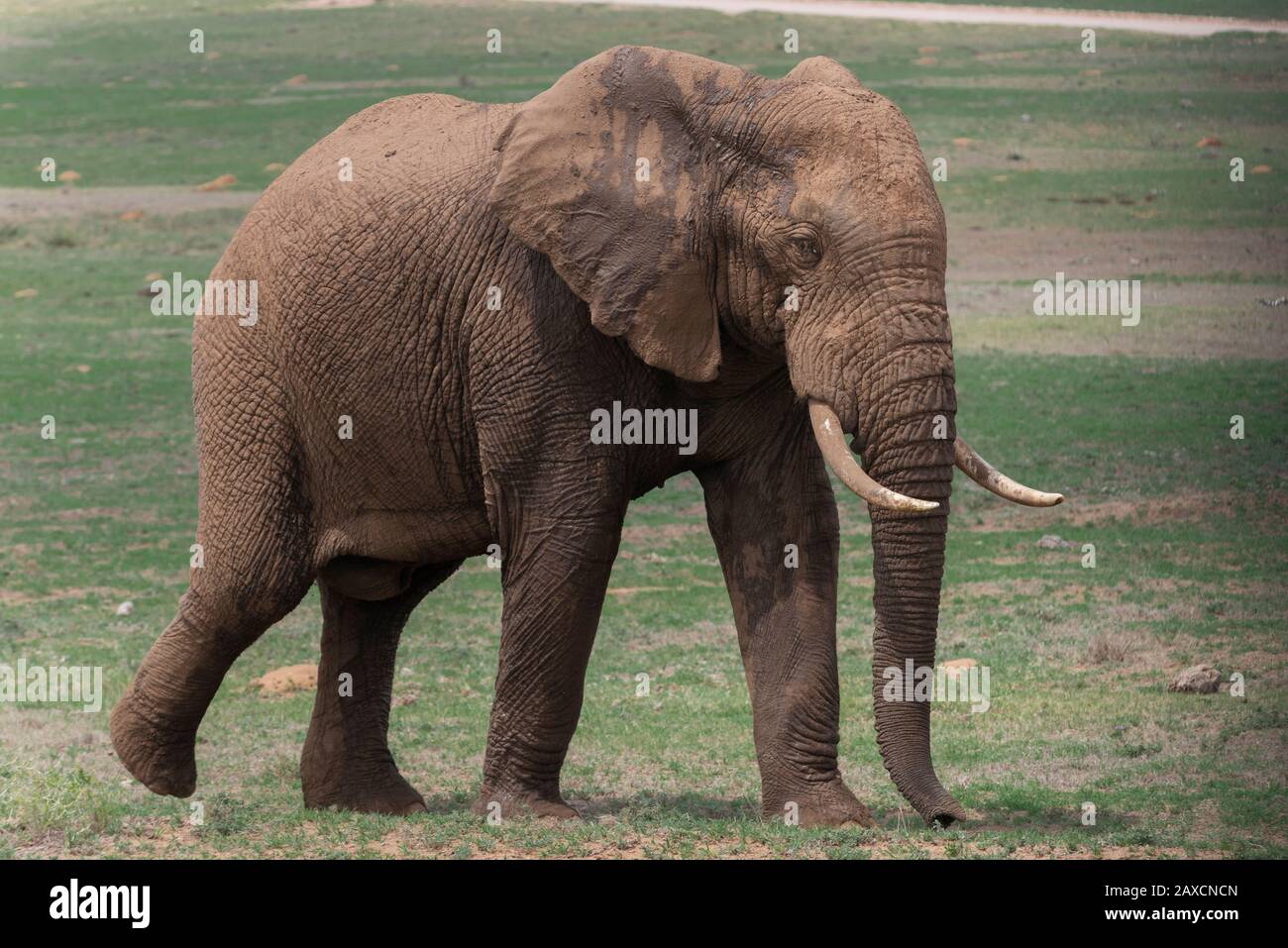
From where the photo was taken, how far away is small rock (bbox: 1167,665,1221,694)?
45.8 feet

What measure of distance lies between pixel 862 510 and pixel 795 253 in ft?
36.3

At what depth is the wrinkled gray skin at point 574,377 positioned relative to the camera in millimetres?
9680

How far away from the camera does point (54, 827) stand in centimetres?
1052

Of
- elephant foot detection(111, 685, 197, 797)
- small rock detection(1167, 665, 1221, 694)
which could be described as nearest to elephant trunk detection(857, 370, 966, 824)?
elephant foot detection(111, 685, 197, 797)

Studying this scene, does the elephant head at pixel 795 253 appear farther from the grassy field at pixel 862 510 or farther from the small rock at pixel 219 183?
the small rock at pixel 219 183

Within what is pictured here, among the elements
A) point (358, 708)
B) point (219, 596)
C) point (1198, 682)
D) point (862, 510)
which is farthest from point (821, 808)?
point (862, 510)

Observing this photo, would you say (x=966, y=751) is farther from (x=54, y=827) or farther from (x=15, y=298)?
(x=15, y=298)

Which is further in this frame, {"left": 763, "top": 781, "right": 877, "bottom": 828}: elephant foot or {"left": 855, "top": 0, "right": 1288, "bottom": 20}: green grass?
{"left": 855, "top": 0, "right": 1288, "bottom": 20}: green grass

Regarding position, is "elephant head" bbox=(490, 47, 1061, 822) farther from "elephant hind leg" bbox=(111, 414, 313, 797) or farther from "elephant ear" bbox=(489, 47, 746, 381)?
"elephant hind leg" bbox=(111, 414, 313, 797)

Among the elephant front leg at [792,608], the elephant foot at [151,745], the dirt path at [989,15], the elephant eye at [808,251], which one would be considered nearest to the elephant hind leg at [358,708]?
the elephant foot at [151,745]

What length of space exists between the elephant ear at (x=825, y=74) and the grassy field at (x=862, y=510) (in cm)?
321

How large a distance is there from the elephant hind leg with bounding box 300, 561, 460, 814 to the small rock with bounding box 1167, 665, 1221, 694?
4.68 metres

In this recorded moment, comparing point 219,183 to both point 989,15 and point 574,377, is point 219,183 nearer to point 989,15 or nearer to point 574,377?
point 989,15
